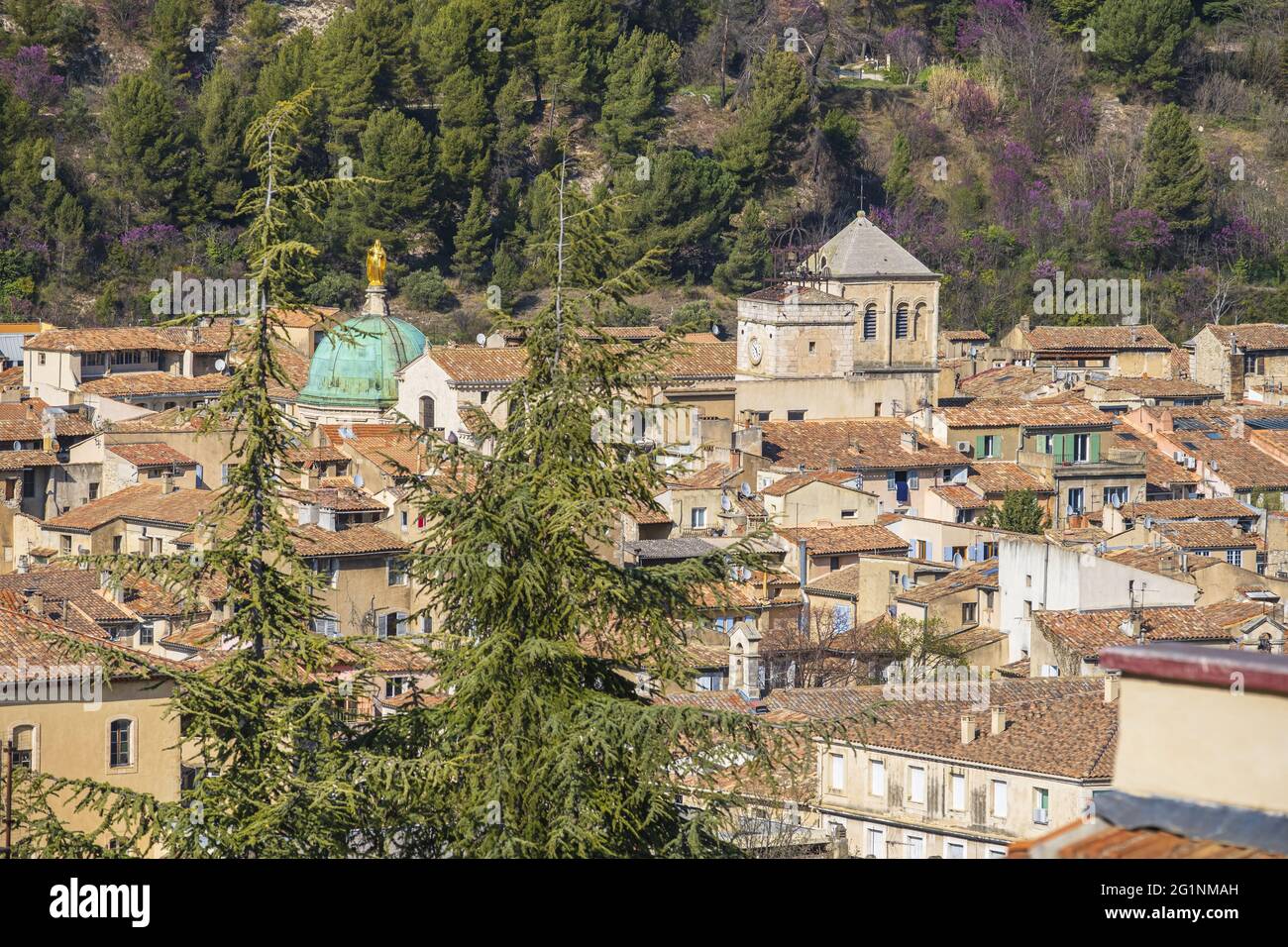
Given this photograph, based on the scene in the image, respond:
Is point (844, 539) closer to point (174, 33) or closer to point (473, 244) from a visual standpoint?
point (473, 244)

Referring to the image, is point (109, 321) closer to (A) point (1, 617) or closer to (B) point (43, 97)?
(B) point (43, 97)

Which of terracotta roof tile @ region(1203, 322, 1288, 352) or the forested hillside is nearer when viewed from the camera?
terracotta roof tile @ region(1203, 322, 1288, 352)

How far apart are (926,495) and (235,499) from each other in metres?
38.0

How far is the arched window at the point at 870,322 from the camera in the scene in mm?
63156

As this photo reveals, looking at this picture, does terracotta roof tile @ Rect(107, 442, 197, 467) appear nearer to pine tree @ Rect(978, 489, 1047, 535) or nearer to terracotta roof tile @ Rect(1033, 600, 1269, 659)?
pine tree @ Rect(978, 489, 1047, 535)

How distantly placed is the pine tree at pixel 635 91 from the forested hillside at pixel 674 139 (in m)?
0.11

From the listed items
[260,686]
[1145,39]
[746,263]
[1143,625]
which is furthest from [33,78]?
[260,686]

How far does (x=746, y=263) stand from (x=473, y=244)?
7.83 m

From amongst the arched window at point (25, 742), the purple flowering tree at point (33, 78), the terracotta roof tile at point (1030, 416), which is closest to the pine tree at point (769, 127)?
the purple flowering tree at point (33, 78)

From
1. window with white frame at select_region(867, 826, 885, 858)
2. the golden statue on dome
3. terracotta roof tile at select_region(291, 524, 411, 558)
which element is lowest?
window with white frame at select_region(867, 826, 885, 858)

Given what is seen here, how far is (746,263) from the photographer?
3007 inches

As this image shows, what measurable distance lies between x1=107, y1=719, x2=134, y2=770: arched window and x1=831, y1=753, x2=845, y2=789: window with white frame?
7.93m

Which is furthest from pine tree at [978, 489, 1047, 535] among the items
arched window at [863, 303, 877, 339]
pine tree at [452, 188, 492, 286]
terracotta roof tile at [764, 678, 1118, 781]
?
pine tree at [452, 188, 492, 286]

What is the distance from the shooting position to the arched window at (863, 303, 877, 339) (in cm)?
6316
